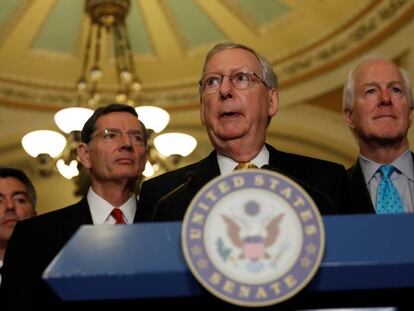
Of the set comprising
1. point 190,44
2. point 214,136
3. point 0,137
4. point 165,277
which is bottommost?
point 165,277

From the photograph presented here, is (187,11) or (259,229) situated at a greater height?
(187,11)

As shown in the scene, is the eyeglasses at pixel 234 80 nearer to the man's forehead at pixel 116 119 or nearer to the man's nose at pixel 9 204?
the man's forehead at pixel 116 119

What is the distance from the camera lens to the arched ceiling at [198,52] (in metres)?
7.17

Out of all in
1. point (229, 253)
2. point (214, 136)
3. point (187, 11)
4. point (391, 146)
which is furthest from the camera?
point (187, 11)

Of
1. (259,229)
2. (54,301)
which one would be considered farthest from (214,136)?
(259,229)

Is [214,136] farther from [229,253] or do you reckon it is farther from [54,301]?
[229,253]

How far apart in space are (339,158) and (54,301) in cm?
628

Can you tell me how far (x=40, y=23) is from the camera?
761cm

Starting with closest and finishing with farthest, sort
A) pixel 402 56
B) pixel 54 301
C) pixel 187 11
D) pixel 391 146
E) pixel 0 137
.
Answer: pixel 54 301 → pixel 391 146 → pixel 402 56 → pixel 187 11 → pixel 0 137

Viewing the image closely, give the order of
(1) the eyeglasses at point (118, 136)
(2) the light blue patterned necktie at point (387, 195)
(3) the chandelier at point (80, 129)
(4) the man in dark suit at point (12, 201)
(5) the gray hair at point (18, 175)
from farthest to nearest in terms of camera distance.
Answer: (3) the chandelier at point (80, 129) → (5) the gray hair at point (18, 175) → (4) the man in dark suit at point (12, 201) → (1) the eyeglasses at point (118, 136) → (2) the light blue patterned necktie at point (387, 195)

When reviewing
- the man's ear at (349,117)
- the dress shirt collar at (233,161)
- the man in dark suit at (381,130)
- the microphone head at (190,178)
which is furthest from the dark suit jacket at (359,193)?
the microphone head at (190,178)

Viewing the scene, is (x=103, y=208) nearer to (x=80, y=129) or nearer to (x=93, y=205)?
(x=93, y=205)

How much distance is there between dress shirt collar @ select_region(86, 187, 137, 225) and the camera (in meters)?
2.47

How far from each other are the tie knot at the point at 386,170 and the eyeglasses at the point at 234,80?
509mm
